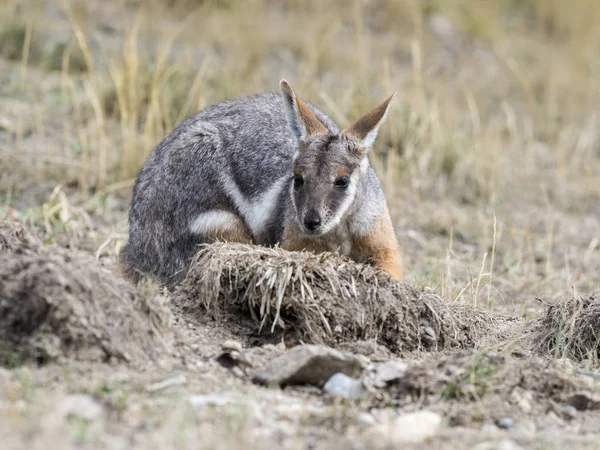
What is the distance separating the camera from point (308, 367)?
187 inches

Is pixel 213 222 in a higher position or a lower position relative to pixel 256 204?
lower

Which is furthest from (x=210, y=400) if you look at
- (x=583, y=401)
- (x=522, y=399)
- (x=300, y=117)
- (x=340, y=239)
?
(x=300, y=117)

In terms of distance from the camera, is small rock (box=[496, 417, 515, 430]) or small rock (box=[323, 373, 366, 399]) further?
small rock (box=[323, 373, 366, 399])

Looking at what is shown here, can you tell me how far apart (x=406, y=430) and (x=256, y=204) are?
320cm

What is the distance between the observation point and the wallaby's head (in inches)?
248

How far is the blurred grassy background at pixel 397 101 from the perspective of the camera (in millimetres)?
9461

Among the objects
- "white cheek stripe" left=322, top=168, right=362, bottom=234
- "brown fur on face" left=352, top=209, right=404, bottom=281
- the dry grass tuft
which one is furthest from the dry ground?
"white cheek stripe" left=322, top=168, right=362, bottom=234

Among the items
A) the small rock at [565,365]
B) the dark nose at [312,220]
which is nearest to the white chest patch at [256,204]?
the dark nose at [312,220]

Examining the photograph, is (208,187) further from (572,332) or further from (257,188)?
(572,332)

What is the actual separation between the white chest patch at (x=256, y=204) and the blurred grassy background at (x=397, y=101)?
120 centimetres

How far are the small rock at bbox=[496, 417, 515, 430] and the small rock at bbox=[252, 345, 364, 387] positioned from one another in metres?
0.74

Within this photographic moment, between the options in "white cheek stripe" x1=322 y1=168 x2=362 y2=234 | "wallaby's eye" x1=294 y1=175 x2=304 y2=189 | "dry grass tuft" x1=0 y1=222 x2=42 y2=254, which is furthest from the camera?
"wallaby's eye" x1=294 y1=175 x2=304 y2=189

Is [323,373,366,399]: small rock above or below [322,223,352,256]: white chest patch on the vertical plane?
below

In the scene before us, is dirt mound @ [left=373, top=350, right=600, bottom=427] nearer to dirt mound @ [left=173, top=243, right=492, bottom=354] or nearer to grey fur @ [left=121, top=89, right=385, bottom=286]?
dirt mound @ [left=173, top=243, right=492, bottom=354]
